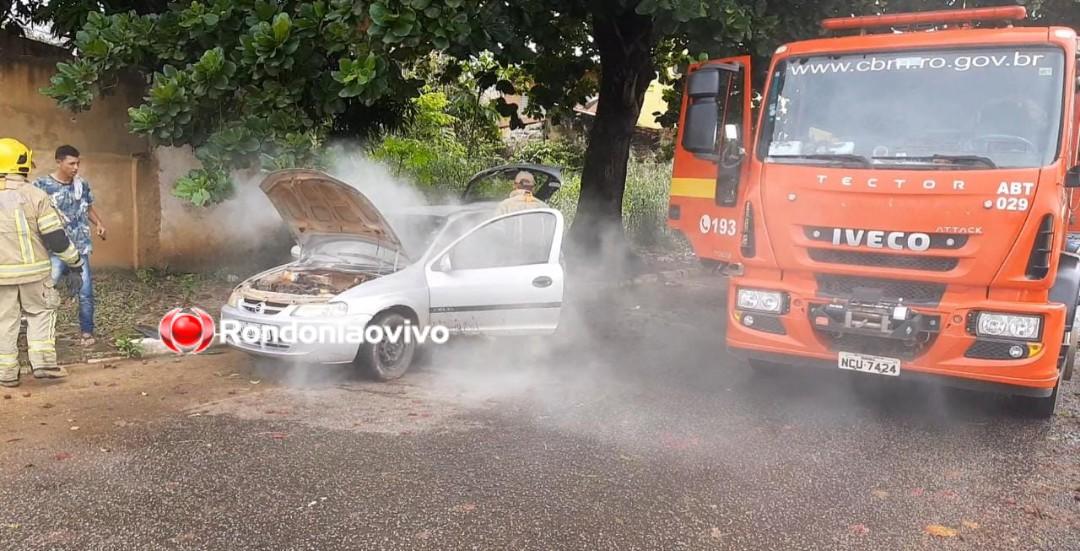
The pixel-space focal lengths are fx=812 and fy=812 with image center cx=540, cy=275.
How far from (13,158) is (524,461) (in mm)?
4261

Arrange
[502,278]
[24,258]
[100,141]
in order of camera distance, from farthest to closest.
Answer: [100,141] → [502,278] → [24,258]

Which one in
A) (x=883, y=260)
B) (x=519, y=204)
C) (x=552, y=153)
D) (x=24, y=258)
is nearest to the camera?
(x=883, y=260)

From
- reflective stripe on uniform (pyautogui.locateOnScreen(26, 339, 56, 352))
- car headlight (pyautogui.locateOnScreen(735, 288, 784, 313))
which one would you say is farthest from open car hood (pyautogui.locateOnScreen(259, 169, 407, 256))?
car headlight (pyautogui.locateOnScreen(735, 288, 784, 313))

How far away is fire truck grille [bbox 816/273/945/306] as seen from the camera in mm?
5148

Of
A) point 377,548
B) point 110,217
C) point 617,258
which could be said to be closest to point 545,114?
point 617,258

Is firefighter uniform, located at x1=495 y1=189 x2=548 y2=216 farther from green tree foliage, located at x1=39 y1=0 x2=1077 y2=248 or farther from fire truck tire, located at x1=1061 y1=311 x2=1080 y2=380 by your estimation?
fire truck tire, located at x1=1061 y1=311 x2=1080 y2=380

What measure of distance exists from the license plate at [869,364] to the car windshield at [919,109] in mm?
1269

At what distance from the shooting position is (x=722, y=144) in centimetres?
607

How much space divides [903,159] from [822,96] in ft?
2.49

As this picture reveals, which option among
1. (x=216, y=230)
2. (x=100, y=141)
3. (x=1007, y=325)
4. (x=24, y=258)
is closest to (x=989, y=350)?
(x=1007, y=325)

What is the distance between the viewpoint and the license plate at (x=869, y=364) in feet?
17.2

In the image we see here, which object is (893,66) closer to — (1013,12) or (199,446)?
(1013,12)

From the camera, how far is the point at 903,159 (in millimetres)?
5277

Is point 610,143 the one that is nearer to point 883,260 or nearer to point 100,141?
point 100,141
